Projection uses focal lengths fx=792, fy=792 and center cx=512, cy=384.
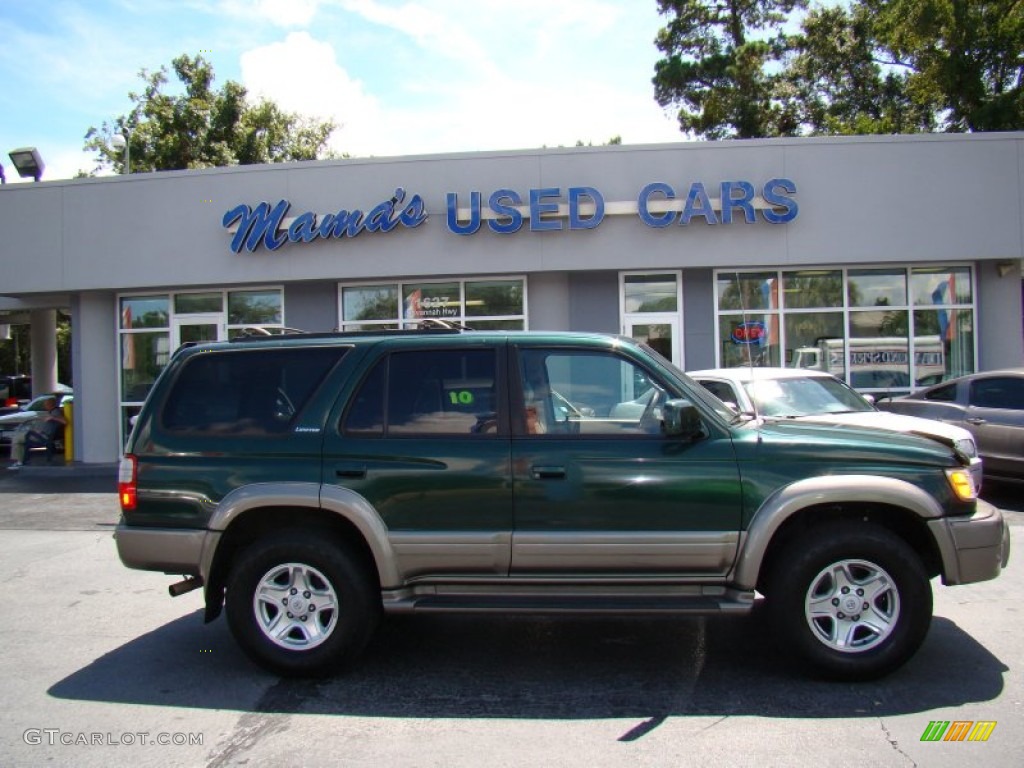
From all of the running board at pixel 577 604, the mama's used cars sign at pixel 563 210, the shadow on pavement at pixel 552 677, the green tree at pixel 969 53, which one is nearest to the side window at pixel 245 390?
the running board at pixel 577 604

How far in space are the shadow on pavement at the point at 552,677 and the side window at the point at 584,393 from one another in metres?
1.45

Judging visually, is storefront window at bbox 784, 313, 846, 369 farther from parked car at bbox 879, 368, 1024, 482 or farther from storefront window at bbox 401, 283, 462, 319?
storefront window at bbox 401, 283, 462, 319

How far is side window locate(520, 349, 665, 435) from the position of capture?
4.53 m

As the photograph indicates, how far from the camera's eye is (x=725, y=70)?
2853cm

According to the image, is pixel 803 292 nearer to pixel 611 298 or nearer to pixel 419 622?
pixel 611 298

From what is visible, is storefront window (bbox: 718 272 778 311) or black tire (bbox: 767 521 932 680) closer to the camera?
black tire (bbox: 767 521 932 680)

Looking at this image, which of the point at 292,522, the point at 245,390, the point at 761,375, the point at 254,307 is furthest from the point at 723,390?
the point at 254,307

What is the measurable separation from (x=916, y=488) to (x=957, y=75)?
21.0 metres

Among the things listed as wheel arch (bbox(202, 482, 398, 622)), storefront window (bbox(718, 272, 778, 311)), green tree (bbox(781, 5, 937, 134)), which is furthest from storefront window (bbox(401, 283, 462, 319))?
green tree (bbox(781, 5, 937, 134))

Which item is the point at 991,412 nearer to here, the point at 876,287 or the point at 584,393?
the point at 876,287

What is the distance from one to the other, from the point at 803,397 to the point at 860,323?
6.56m

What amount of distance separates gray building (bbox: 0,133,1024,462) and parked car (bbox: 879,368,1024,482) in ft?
9.56

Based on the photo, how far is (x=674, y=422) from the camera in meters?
4.29

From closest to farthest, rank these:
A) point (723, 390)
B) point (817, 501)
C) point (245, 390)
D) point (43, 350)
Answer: point (817, 501), point (245, 390), point (723, 390), point (43, 350)
